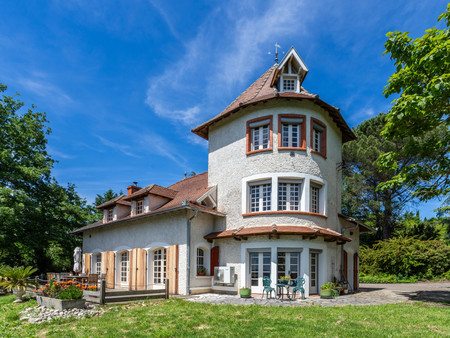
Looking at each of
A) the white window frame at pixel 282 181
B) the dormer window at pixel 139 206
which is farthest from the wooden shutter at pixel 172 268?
the dormer window at pixel 139 206

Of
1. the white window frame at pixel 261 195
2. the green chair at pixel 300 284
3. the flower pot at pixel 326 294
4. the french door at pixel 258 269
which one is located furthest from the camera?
the white window frame at pixel 261 195

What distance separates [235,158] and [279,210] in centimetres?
358

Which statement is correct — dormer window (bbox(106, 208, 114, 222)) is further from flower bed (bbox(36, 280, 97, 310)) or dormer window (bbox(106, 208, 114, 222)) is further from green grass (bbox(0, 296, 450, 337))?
green grass (bbox(0, 296, 450, 337))

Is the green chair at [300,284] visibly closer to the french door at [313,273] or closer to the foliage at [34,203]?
the french door at [313,273]

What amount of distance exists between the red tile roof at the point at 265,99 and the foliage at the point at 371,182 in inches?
453

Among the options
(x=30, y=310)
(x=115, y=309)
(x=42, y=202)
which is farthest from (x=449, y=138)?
(x=42, y=202)

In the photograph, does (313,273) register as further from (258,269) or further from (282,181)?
(282,181)

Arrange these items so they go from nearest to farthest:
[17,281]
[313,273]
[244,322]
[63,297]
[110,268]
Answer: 1. [244,322]
2. [63,297]
3. [313,273]
4. [17,281]
5. [110,268]

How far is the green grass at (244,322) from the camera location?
349 inches

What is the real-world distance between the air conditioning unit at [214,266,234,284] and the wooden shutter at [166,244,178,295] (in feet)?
6.35

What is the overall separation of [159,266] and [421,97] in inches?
542

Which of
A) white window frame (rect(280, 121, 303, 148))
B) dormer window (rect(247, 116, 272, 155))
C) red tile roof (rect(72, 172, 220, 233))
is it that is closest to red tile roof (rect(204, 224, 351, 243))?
red tile roof (rect(72, 172, 220, 233))

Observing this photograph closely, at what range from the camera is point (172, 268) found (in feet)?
55.1

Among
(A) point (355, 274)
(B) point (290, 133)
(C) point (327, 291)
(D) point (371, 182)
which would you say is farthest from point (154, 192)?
(D) point (371, 182)
